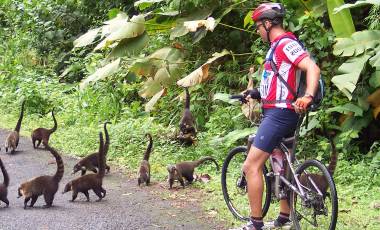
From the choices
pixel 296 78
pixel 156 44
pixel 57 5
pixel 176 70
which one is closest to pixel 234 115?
pixel 176 70

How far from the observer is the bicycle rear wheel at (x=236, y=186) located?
18.3 feet

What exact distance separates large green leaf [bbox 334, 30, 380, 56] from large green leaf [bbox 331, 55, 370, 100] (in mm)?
108

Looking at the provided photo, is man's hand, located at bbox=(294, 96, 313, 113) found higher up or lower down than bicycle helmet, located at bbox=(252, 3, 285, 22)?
lower down

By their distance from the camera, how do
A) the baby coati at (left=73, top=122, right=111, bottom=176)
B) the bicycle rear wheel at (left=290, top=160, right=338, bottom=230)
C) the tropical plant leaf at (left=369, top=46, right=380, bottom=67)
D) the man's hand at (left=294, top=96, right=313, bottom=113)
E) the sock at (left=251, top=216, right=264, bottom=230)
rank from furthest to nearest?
the baby coati at (left=73, top=122, right=111, bottom=176) < the tropical plant leaf at (left=369, top=46, right=380, bottom=67) < the sock at (left=251, top=216, right=264, bottom=230) < the bicycle rear wheel at (left=290, top=160, right=338, bottom=230) < the man's hand at (left=294, top=96, right=313, bottom=113)

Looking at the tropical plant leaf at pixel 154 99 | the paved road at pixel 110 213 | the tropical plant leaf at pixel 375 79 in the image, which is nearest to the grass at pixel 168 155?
the paved road at pixel 110 213

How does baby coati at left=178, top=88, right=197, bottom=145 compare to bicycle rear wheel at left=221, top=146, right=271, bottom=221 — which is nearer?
bicycle rear wheel at left=221, top=146, right=271, bottom=221

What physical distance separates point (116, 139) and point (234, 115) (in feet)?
6.51

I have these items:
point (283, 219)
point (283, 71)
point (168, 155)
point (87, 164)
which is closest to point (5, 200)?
point (87, 164)

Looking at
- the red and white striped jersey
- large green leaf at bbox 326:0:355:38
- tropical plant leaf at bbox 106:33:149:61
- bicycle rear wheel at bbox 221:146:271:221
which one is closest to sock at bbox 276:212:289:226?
bicycle rear wheel at bbox 221:146:271:221

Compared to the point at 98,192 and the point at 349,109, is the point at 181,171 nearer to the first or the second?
the point at 98,192

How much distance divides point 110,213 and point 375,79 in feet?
11.7

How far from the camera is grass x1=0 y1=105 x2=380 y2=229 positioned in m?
5.73

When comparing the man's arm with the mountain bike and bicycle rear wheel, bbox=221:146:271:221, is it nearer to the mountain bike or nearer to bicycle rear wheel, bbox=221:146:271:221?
the mountain bike

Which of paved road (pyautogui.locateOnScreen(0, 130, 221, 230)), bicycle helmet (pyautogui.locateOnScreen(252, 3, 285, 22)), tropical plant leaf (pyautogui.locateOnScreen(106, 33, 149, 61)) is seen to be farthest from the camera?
tropical plant leaf (pyautogui.locateOnScreen(106, 33, 149, 61))
